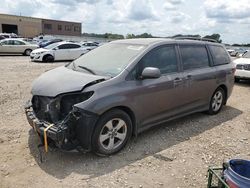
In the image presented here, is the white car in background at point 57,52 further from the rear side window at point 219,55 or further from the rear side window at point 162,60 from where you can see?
the rear side window at point 162,60

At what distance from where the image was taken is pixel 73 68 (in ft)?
16.6

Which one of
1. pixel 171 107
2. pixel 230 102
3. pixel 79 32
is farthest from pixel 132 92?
pixel 79 32

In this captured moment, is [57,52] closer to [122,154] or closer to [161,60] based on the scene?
[161,60]

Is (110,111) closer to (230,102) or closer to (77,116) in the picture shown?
(77,116)

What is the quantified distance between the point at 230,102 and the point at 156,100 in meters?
4.03

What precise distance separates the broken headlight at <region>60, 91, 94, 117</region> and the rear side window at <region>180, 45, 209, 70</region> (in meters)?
2.33

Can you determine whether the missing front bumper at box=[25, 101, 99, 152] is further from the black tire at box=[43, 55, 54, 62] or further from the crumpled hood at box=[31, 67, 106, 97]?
the black tire at box=[43, 55, 54, 62]

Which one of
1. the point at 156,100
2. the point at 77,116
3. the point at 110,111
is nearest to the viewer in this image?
the point at 77,116

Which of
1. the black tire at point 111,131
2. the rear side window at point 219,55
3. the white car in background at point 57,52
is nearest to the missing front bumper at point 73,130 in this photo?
the black tire at point 111,131

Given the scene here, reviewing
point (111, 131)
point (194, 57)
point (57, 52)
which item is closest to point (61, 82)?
point (111, 131)

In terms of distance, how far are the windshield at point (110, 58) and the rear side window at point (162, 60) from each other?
19 cm

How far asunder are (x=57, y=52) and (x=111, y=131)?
51.1ft

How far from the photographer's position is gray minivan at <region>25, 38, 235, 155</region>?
401 cm

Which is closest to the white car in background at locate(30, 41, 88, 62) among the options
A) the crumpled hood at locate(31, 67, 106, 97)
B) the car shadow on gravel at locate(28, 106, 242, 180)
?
the car shadow on gravel at locate(28, 106, 242, 180)
